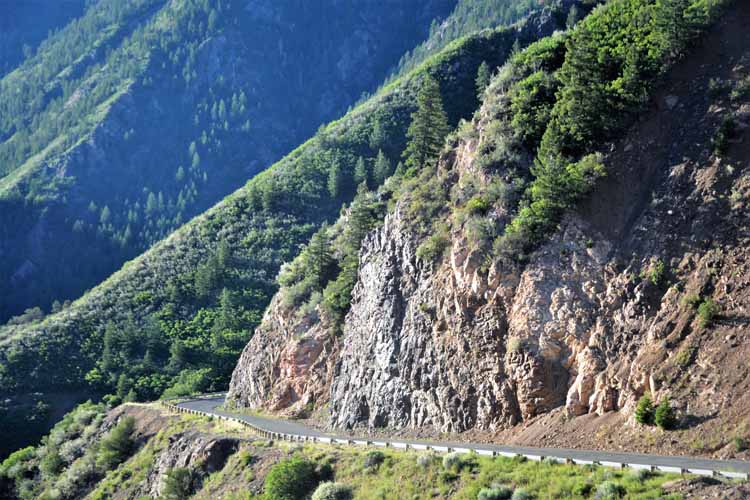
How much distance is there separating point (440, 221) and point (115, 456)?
90.6ft

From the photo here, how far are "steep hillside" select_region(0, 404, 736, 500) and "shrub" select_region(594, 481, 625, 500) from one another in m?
0.03

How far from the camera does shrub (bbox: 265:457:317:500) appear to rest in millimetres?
36094

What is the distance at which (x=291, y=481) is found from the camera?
36.3m

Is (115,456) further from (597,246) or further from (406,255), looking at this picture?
(597,246)

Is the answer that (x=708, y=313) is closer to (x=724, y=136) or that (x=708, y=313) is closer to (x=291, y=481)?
(x=724, y=136)

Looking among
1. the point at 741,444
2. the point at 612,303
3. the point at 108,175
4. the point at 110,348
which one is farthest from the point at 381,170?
the point at 108,175

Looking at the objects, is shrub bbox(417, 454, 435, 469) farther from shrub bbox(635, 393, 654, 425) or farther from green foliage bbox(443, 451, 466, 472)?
shrub bbox(635, 393, 654, 425)

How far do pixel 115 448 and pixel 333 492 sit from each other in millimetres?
25648

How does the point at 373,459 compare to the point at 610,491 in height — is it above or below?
above

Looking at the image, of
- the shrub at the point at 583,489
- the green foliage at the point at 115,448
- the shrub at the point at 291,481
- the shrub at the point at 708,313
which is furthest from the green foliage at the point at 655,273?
the green foliage at the point at 115,448

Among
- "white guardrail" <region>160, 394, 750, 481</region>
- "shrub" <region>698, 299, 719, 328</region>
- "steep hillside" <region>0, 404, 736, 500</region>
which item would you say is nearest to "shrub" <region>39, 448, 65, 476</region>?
"steep hillside" <region>0, 404, 736, 500</region>

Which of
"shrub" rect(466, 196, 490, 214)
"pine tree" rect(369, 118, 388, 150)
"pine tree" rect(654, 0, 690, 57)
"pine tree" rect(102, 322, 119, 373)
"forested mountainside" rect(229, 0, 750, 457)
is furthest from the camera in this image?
"pine tree" rect(369, 118, 388, 150)

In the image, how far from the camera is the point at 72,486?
53375mm

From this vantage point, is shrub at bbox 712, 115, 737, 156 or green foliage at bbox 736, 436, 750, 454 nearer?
green foliage at bbox 736, 436, 750, 454
